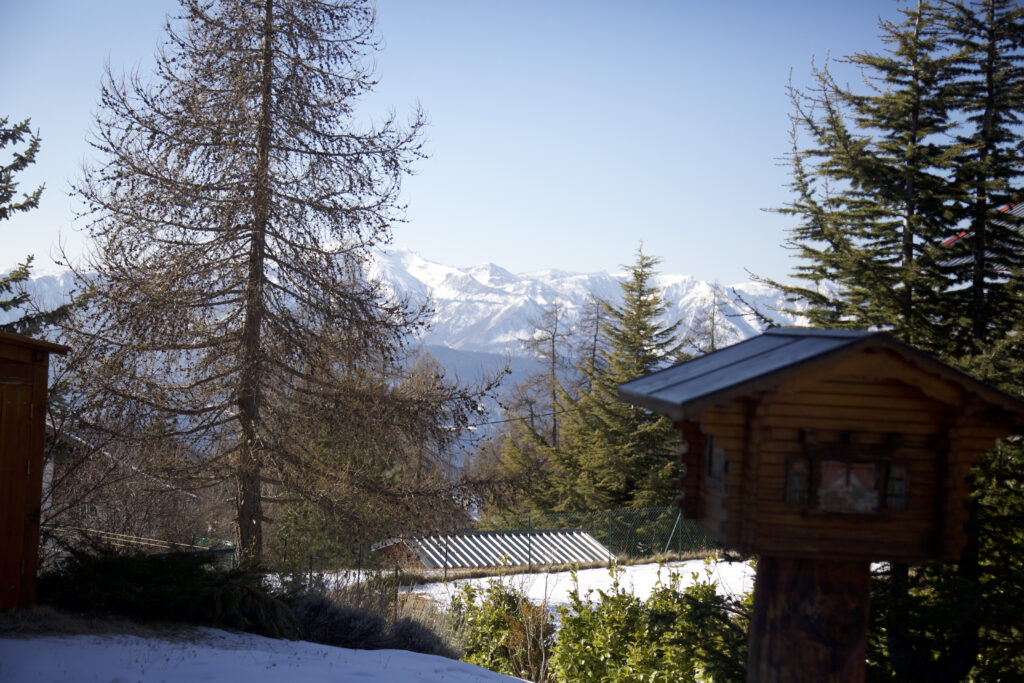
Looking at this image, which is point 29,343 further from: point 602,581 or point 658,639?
point 602,581

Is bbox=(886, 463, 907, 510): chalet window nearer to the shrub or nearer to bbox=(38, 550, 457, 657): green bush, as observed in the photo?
bbox=(38, 550, 457, 657): green bush

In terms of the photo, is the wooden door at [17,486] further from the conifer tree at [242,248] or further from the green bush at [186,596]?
the conifer tree at [242,248]

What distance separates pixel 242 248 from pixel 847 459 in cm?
1078

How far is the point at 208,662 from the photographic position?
21.0 ft

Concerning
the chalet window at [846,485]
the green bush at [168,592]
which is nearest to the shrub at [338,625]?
the green bush at [168,592]

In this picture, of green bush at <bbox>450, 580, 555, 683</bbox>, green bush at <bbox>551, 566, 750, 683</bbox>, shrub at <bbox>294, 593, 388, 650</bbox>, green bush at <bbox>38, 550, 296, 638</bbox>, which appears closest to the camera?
green bush at <bbox>551, 566, 750, 683</bbox>

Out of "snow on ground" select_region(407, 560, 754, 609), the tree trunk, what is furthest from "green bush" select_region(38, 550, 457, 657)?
"snow on ground" select_region(407, 560, 754, 609)

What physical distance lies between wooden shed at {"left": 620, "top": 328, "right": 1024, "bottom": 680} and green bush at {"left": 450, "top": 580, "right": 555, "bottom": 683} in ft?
20.6

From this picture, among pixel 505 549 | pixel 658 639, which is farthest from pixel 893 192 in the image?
pixel 505 549

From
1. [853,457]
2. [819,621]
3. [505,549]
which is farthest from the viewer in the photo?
[505,549]

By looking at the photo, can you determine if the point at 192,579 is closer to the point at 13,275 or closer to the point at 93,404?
the point at 93,404

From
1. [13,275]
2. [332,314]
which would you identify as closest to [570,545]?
[332,314]

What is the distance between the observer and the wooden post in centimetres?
374

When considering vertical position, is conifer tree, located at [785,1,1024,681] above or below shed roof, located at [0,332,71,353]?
above
